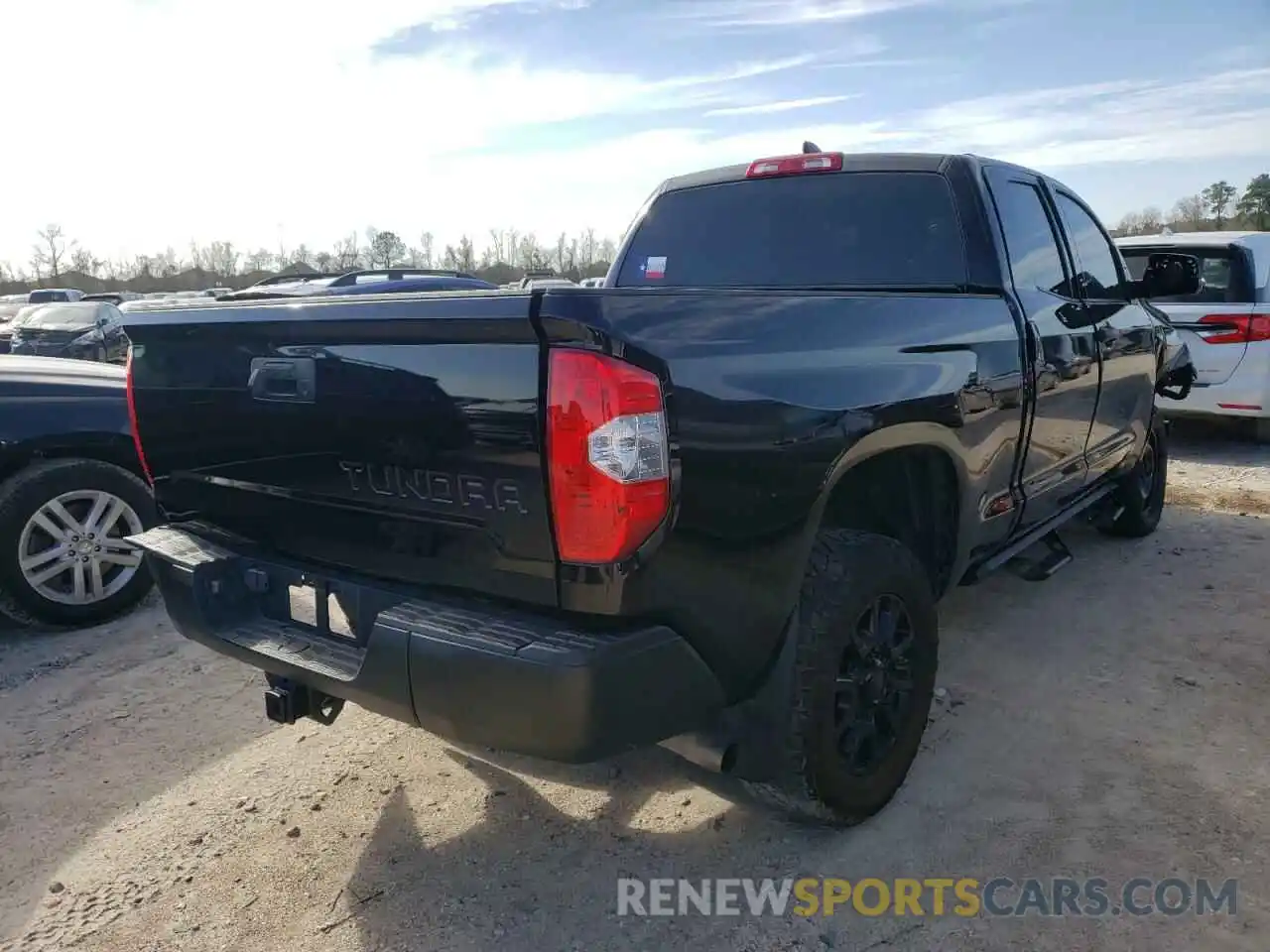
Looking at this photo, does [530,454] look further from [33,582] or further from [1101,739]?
[33,582]

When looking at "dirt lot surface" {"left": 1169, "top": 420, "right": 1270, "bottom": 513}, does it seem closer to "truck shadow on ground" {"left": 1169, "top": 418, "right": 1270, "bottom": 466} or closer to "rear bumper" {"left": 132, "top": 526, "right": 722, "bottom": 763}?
"truck shadow on ground" {"left": 1169, "top": 418, "right": 1270, "bottom": 466}

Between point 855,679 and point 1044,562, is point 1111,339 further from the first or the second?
point 855,679

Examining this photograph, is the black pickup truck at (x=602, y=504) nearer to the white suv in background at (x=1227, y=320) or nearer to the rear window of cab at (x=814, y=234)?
the rear window of cab at (x=814, y=234)

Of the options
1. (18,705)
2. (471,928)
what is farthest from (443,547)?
(18,705)

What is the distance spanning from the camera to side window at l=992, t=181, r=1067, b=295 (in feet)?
11.9

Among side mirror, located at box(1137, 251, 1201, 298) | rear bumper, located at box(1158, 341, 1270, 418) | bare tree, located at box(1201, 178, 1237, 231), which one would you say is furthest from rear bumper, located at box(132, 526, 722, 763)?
bare tree, located at box(1201, 178, 1237, 231)

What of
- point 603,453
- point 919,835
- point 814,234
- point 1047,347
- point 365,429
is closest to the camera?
point 603,453

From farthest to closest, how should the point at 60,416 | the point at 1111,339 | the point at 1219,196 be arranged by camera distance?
the point at 1219,196
the point at 60,416
the point at 1111,339

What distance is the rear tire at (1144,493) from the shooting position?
5500 millimetres

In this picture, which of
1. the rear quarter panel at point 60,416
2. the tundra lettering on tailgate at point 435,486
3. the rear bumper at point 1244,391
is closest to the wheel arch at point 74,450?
the rear quarter panel at point 60,416

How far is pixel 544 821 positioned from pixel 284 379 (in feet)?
4.80

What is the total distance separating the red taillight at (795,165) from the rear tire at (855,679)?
1.77m

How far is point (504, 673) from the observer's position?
194 cm

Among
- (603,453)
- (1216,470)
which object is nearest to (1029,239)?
(603,453)
